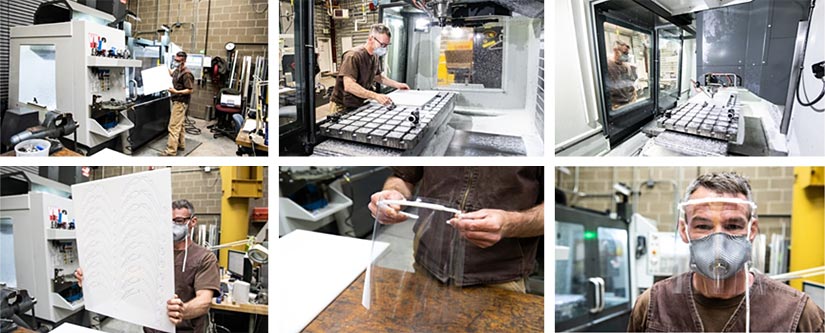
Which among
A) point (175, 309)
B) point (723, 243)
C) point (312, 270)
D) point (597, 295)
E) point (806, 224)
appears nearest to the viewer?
point (723, 243)

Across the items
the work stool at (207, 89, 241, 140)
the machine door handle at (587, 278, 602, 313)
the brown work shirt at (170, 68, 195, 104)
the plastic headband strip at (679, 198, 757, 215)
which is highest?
the brown work shirt at (170, 68, 195, 104)

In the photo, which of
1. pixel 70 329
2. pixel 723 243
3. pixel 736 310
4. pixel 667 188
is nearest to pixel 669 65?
pixel 723 243

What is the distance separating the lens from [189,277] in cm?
181

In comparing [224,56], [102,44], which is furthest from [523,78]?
[102,44]

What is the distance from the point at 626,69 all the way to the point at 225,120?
1273mm

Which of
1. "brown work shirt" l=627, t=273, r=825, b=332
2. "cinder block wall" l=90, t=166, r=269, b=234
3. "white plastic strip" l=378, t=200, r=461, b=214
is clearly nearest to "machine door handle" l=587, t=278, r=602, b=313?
"brown work shirt" l=627, t=273, r=825, b=332

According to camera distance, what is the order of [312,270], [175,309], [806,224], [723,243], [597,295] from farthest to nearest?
[597,295] < [806,224] < [312,270] < [175,309] < [723,243]

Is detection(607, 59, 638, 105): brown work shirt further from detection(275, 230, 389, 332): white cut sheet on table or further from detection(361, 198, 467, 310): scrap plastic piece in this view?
detection(275, 230, 389, 332): white cut sheet on table

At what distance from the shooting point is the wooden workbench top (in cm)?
172

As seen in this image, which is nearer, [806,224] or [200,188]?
[200,188]

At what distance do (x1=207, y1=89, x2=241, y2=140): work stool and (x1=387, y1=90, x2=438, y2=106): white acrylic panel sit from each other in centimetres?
51

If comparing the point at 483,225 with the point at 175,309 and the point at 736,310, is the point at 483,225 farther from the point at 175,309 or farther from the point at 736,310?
the point at 175,309

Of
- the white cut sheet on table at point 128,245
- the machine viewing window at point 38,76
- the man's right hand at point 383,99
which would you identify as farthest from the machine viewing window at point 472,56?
the machine viewing window at point 38,76

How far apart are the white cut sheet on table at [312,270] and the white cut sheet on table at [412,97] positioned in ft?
1.61
